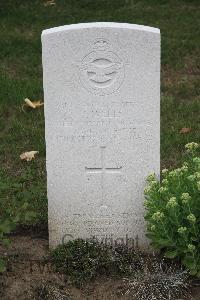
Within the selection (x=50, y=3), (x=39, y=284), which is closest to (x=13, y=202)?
(x=39, y=284)

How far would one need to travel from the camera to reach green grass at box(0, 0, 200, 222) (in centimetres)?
600

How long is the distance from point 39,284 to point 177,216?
94 centimetres

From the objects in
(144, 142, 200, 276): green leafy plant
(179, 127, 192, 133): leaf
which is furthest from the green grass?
(144, 142, 200, 276): green leafy plant

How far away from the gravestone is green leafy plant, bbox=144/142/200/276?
248 millimetres

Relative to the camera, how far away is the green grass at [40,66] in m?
6.00

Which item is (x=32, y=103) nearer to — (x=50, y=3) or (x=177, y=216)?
(x=177, y=216)

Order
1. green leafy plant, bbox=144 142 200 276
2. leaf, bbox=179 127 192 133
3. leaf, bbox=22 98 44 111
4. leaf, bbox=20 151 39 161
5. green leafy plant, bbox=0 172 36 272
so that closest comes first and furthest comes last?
green leafy plant, bbox=144 142 200 276 < green leafy plant, bbox=0 172 36 272 < leaf, bbox=20 151 39 161 < leaf, bbox=179 127 192 133 < leaf, bbox=22 98 44 111

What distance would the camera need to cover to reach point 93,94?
4.18 m

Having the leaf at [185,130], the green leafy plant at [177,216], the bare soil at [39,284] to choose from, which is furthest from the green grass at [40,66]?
the green leafy plant at [177,216]

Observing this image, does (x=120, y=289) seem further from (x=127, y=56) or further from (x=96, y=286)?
(x=127, y=56)

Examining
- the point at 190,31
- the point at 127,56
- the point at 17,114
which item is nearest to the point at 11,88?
the point at 17,114

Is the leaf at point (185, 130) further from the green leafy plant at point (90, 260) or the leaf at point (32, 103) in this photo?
the green leafy plant at point (90, 260)

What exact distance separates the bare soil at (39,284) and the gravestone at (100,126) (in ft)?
0.75

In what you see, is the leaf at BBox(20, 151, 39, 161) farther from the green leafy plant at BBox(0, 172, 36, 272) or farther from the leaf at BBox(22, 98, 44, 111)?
the leaf at BBox(22, 98, 44, 111)
